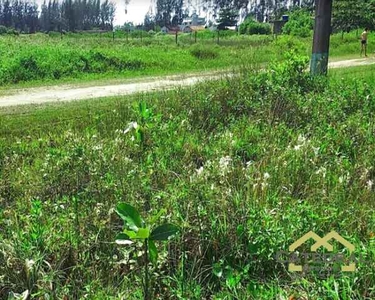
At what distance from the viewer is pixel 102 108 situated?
307 inches

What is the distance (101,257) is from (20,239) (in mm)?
536

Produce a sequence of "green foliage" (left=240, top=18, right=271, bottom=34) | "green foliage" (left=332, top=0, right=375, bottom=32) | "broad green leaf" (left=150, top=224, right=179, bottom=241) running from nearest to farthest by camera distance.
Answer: "broad green leaf" (left=150, top=224, right=179, bottom=241) < "green foliage" (left=332, top=0, right=375, bottom=32) < "green foliage" (left=240, top=18, right=271, bottom=34)

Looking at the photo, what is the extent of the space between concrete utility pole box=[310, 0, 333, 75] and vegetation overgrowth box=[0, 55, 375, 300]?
342 centimetres

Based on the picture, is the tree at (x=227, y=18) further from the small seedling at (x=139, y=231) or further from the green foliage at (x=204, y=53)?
the small seedling at (x=139, y=231)

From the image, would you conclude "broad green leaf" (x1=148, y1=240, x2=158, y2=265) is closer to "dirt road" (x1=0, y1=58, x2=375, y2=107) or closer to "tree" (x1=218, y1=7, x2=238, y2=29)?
"dirt road" (x1=0, y1=58, x2=375, y2=107)

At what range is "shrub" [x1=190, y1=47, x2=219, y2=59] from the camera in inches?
792

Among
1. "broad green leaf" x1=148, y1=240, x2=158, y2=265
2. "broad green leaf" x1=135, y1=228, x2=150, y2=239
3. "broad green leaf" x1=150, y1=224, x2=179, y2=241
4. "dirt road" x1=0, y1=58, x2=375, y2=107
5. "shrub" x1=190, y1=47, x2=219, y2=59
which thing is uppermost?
"shrub" x1=190, y1=47, x2=219, y2=59

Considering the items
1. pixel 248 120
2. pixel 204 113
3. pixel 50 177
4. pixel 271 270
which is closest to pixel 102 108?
pixel 204 113

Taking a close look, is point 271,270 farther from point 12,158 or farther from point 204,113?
point 204,113

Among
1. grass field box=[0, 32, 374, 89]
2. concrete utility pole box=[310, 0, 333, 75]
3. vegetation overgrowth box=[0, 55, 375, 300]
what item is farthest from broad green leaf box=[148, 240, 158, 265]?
concrete utility pole box=[310, 0, 333, 75]

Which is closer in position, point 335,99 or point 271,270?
point 271,270

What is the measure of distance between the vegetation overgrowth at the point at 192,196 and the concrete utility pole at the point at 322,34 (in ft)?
11.2

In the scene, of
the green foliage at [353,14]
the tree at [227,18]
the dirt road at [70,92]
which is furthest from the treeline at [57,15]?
the dirt road at [70,92]

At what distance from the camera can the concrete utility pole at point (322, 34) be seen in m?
9.82
